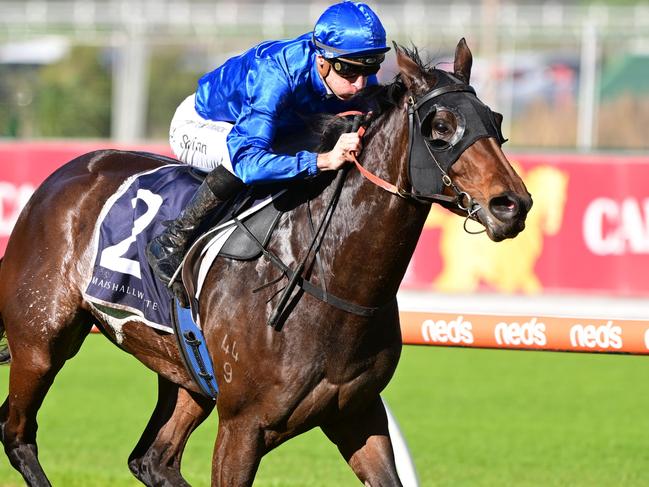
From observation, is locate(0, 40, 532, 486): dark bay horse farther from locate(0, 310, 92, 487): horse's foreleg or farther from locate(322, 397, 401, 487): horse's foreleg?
locate(0, 310, 92, 487): horse's foreleg

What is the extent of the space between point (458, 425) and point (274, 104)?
4.65 metres

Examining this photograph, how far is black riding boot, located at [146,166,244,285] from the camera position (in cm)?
448

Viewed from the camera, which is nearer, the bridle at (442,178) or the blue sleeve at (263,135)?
the bridle at (442,178)

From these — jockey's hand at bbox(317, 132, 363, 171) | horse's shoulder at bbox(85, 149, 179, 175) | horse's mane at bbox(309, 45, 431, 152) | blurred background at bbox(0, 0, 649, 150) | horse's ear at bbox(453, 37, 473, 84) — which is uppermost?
horse's ear at bbox(453, 37, 473, 84)

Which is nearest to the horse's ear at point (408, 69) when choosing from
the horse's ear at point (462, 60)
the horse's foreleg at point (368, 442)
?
the horse's ear at point (462, 60)

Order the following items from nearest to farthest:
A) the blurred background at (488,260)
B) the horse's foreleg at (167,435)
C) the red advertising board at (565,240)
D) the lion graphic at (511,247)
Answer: the horse's foreleg at (167,435), the blurred background at (488,260), the red advertising board at (565,240), the lion graphic at (511,247)

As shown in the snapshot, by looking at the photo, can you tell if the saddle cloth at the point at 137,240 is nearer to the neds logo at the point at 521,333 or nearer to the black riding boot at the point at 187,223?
the black riding boot at the point at 187,223

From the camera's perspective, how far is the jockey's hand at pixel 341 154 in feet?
13.4

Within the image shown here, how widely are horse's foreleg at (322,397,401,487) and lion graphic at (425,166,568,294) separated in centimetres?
726

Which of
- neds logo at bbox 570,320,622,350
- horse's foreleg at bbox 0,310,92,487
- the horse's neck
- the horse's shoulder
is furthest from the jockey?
neds logo at bbox 570,320,622,350

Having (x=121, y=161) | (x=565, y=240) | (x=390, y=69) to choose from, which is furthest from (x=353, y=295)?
(x=390, y=69)

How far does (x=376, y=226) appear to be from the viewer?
4141mm

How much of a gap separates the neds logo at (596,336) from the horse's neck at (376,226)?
1268 mm

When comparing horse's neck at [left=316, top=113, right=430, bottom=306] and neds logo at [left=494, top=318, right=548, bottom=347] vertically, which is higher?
horse's neck at [left=316, top=113, right=430, bottom=306]
